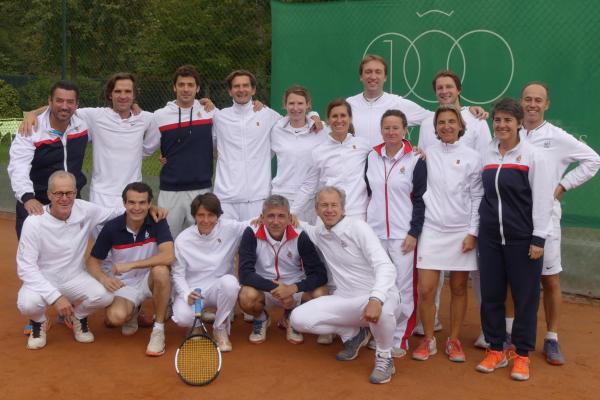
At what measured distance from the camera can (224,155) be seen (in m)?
5.41

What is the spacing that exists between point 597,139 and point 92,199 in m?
4.18

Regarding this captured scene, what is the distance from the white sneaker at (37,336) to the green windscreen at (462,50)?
11.7 feet

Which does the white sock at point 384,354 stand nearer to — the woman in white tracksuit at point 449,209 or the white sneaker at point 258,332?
the woman in white tracksuit at point 449,209

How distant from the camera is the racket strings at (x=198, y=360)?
404 cm

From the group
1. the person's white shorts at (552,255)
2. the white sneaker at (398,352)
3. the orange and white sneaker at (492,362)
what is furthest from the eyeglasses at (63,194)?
the person's white shorts at (552,255)

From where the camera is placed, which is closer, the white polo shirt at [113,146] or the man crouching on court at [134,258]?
the man crouching on court at [134,258]

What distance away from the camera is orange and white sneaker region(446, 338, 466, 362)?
14.7 ft

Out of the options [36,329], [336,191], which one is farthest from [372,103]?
[36,329]

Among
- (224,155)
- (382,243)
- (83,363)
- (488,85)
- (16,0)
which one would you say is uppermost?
(16,0)

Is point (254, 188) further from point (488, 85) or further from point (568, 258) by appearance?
point (568, 258)

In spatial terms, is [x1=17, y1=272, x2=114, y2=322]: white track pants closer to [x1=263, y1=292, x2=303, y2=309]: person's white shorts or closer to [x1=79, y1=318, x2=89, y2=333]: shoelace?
[x1=79, y1=318, x2=89, y2=333]: shoelace

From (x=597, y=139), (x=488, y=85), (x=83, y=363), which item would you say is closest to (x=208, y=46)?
(x=488, y=85)

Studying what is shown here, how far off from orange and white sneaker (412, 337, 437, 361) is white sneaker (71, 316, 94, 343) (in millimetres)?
2213

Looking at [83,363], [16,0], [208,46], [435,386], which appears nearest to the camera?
[435,386]
